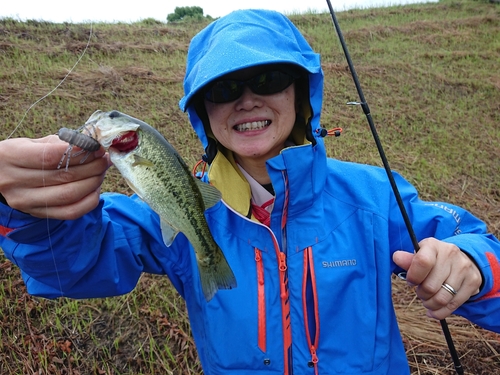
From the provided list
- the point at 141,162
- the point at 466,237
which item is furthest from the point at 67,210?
the point at 466,237

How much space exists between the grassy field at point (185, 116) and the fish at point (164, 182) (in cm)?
80

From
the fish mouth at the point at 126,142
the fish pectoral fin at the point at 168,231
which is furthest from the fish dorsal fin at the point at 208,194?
the fish mouth at the point at 126,142

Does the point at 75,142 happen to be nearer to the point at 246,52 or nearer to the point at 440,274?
the point at 246,52

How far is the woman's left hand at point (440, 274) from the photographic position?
1339 millimetres

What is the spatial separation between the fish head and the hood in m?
0.39

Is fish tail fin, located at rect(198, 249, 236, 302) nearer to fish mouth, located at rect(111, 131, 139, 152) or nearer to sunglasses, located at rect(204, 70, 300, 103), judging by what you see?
fish mouth, located at rect(111, 131, 139, 152)

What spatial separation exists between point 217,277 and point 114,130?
2.39 feet

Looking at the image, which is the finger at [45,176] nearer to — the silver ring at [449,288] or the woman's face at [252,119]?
the woman's face at [252,119]

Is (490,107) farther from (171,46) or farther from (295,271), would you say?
(295,271)

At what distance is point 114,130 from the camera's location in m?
1.34

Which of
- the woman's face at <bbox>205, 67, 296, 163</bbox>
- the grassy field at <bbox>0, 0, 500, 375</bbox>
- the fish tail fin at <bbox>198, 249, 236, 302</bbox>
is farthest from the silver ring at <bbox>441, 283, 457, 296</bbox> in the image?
the grassy field at <bbox>0, 0, 500, 375</bbox>

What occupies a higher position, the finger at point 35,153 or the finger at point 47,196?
the finger at point 35,153

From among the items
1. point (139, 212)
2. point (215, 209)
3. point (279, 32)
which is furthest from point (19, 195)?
point (279, 32)

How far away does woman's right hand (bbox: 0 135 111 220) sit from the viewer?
1219mm
